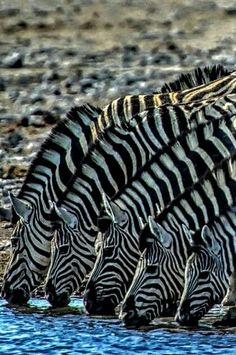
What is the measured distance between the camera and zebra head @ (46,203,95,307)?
40.4ft

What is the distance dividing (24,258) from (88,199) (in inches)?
27.7

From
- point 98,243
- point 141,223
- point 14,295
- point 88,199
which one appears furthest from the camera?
point 88,199

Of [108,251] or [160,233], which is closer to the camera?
[160,233]

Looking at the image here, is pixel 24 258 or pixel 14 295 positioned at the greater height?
pixel 24 258

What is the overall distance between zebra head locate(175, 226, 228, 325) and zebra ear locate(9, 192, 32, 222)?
2.31 m

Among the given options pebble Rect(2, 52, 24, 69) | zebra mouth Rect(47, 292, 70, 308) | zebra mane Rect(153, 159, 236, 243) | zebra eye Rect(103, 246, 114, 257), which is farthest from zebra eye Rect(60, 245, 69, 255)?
pebble Rect(2, 52, 24, 69)

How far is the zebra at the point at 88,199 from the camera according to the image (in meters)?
12.3

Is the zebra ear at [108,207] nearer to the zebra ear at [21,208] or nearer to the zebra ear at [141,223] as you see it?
the zebra ear at [141,223]

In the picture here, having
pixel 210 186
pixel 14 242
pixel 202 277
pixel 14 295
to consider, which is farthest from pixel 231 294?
pixel 14 242

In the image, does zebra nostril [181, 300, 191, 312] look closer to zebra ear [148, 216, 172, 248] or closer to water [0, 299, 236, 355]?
water [0, 299, 236, 355]

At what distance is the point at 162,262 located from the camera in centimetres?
1118

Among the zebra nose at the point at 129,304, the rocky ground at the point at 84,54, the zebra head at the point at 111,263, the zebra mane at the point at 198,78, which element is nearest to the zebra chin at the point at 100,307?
the zebra head at the point at 111,263

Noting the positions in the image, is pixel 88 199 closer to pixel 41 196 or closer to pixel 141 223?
pixel 41 196

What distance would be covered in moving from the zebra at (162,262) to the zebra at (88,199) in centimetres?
84
